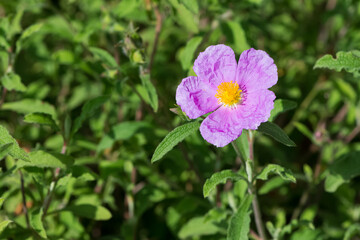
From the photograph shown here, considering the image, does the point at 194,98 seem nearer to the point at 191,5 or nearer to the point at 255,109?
the point at 255,109

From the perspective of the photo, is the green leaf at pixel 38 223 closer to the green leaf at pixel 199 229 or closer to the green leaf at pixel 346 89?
the green leaf at pixel 199 229

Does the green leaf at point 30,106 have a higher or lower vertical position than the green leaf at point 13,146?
higher

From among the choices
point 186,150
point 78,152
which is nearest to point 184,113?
point 186,150

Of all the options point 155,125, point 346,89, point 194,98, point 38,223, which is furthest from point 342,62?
point 38,223

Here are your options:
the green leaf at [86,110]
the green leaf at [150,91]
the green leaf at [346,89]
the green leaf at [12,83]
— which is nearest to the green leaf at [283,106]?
the green leaf at [150,91]

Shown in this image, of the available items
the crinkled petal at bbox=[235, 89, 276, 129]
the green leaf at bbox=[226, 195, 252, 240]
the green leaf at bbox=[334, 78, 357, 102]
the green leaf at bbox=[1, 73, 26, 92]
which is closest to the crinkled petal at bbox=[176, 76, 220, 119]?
the crinkled petal at bbox=[235, 89, 276, 129]

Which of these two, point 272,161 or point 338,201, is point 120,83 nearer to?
point 272,161
